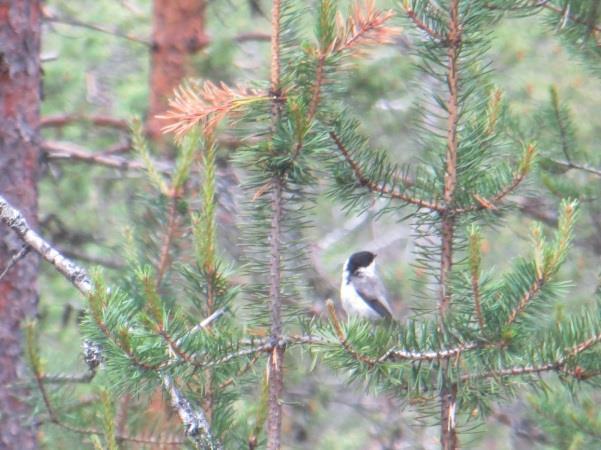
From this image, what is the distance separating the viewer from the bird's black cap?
5.00 meters

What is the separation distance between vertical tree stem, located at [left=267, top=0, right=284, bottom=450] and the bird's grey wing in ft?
6.63

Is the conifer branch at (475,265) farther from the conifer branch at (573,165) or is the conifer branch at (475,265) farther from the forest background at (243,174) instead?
the conifer branch at (573,165)

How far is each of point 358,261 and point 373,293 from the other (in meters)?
0.51

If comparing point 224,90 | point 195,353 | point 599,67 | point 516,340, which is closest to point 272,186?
point 224,90

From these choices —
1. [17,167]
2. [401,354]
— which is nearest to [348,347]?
[401,354]

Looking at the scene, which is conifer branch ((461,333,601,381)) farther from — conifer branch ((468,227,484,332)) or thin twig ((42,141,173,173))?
thin twig ((42,141,173,173))

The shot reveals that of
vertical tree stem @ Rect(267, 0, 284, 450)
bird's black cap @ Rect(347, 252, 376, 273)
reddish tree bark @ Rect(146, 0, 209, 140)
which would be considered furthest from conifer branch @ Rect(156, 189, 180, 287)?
reddish tree bark @ Rect(146, 0, 209, 140)

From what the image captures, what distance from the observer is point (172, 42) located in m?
6.35

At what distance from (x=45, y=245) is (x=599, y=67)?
1.99 metres

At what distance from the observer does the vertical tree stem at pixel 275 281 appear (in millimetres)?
2158

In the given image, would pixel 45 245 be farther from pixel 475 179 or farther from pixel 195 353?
pixel 475 179

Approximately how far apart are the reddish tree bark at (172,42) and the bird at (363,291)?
199cm

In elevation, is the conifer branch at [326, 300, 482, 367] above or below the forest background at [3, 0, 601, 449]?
above

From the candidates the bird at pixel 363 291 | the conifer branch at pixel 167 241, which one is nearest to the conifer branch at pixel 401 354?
the conifer branch at pixel 167 241
